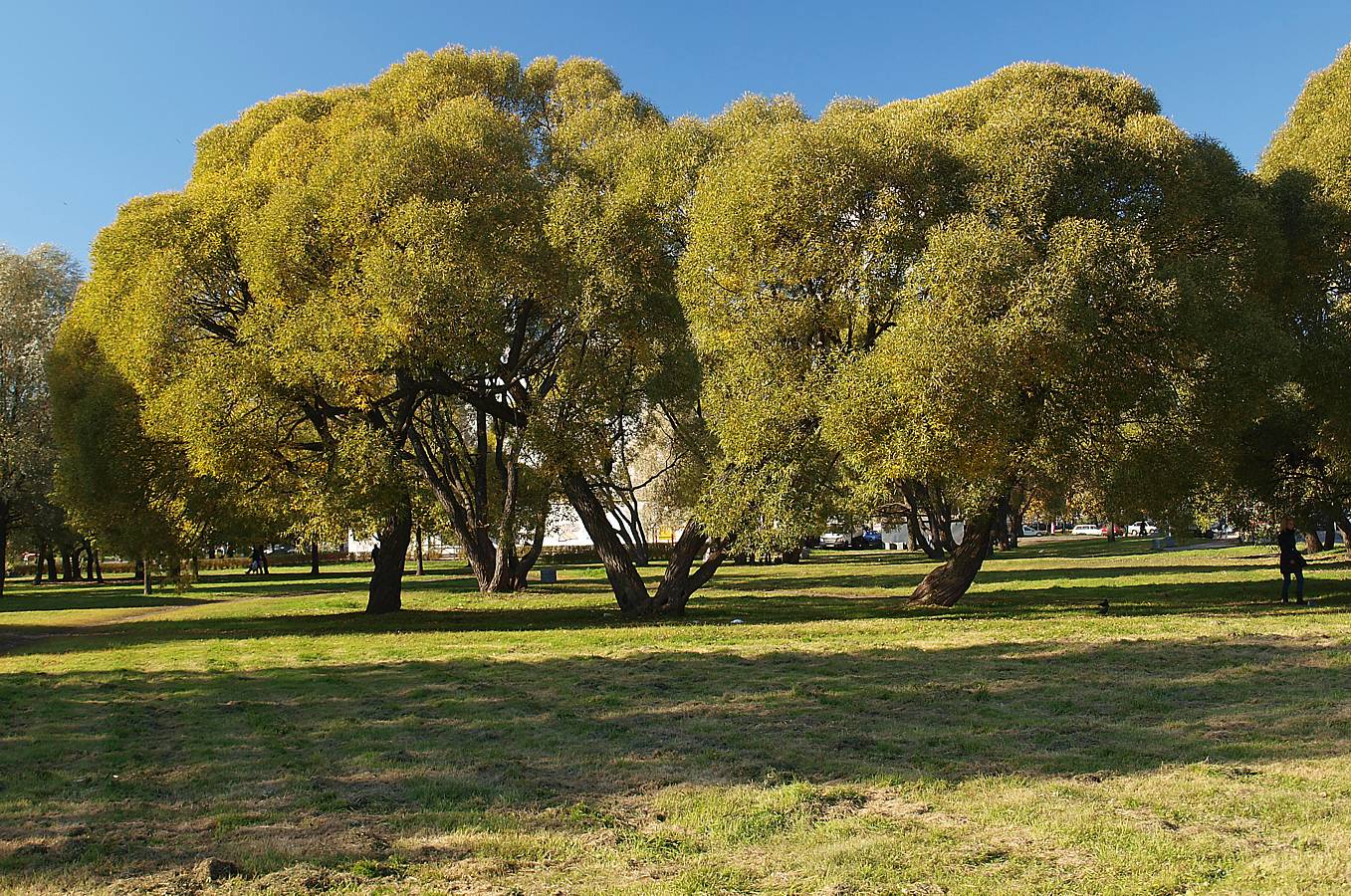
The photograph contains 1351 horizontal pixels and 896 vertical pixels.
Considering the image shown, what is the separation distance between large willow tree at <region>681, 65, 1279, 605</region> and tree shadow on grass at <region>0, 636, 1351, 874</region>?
18.4ft

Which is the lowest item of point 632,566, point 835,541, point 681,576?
point 835,541

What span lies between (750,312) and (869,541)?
260 feet

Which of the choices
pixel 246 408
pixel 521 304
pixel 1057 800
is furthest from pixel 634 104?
pixel 1057 800

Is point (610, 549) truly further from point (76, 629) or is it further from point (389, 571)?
point (76, 629)

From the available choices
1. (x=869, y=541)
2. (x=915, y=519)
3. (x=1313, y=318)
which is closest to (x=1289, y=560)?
(x=1313, y=318)

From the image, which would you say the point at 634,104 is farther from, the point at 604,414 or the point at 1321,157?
the point at 1321,157

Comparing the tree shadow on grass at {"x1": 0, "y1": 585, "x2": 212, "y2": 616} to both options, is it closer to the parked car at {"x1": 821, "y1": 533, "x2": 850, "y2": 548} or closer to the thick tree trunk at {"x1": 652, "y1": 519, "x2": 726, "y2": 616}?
the thick tree trunk at {"x1": 652, "y1": 519, "x2": 726, "y2": 616}

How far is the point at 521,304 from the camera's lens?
22719mm

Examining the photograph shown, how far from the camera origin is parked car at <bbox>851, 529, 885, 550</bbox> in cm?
9125

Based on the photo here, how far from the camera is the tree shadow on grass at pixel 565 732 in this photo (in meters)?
6.78

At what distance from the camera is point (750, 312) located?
66.8ft

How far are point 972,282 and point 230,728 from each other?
45.5 feet

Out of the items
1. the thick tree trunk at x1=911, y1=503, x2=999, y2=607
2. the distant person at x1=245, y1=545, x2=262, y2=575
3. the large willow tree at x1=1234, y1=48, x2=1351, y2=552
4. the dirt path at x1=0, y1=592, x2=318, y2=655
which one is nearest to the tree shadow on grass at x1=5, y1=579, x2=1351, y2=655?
the dirt path at x1=0, y1=592, x2=318, y2=655

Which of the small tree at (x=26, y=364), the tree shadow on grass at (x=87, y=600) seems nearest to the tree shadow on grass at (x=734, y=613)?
the tree shadow on grass at (x=87, y=600)
